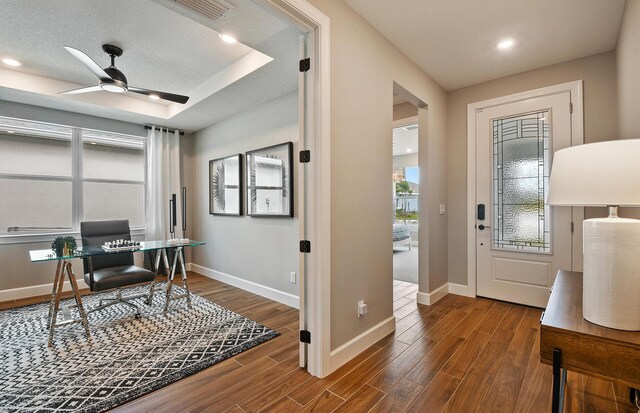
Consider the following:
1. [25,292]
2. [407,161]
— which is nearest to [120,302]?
[25,292]

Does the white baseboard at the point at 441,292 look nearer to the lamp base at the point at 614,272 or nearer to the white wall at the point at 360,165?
the white wall at the point at 360,165

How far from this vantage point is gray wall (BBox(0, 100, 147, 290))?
3.70m

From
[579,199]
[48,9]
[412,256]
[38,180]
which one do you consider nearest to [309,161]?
[579,199]

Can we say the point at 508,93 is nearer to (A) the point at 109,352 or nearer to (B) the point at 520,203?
(B) the point at 520,203

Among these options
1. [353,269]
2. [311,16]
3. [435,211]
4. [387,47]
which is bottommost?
[353,269]

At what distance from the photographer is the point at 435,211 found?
140 inches

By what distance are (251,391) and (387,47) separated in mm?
2986

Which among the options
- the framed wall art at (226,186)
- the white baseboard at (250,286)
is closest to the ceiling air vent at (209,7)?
the framed wall art at (226,186)

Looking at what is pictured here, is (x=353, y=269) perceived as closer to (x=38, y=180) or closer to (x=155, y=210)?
(x=155, y=210)

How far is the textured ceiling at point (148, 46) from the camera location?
2.27 metres

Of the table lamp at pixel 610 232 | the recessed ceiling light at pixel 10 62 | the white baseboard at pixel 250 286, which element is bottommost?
the white baseboard at pixel 250 286

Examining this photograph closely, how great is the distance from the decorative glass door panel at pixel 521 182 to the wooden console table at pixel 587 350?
243 cm

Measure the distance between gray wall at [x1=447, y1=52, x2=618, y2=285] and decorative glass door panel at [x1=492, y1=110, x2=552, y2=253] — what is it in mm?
332

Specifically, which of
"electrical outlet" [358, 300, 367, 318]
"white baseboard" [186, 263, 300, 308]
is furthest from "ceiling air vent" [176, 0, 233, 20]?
"white baseboard" [186, 263, 300, 308]
